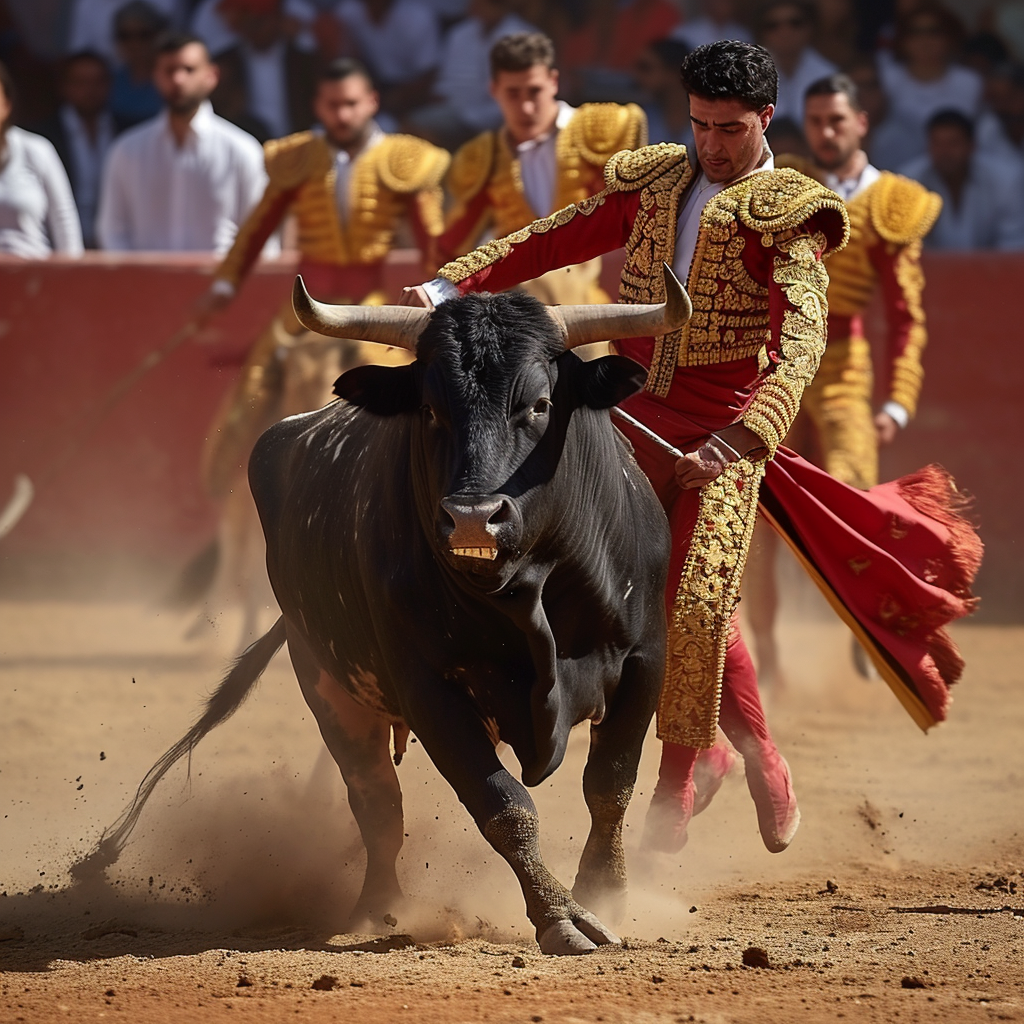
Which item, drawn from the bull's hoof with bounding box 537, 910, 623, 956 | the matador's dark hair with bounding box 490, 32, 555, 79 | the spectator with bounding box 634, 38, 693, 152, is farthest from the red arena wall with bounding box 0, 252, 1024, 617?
the bull's hoof with bounding box 537, 910, 623, 956

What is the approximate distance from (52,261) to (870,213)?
14.3ft

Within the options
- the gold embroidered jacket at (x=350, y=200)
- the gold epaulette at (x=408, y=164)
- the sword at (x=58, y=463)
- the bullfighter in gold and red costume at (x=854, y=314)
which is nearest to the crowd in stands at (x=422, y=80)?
the sword at (x=58, y=463)

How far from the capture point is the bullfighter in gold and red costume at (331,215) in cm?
764

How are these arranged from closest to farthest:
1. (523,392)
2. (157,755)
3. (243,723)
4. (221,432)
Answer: (523,392), (157,755), (243,723), (221,432)

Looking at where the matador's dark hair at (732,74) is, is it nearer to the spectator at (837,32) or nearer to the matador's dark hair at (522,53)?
the matador's dark hair at (522,53)

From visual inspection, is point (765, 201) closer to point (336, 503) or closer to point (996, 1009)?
point (336, 503)

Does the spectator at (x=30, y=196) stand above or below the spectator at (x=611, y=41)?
below

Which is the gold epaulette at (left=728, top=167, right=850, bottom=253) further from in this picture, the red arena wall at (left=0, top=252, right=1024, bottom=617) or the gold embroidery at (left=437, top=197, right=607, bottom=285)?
the red arena wall at (left=0, top=252, right=1024, bottom=617)

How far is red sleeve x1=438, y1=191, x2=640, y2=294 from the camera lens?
14.1 feet

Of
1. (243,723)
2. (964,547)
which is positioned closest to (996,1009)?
(964,547)

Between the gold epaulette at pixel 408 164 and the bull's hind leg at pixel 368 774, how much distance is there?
3.64m

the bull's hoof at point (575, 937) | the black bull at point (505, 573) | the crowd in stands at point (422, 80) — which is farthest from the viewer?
the crowd in stands at point (422, 80)

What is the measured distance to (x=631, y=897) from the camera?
4215 millimetres

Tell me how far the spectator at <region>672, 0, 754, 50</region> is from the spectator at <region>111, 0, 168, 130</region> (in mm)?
2866
